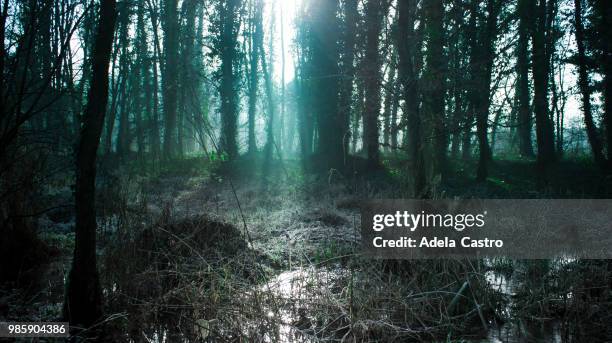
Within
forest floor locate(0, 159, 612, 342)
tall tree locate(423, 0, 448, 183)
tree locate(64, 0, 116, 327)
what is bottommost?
forest floor locate(0, 159, 612, 342)

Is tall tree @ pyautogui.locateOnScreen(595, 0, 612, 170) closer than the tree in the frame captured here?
No

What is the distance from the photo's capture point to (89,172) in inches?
118

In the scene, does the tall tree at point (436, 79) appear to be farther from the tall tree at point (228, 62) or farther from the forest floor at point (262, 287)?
the tall tree at point (228, 62)

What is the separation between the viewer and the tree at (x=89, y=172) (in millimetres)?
2967

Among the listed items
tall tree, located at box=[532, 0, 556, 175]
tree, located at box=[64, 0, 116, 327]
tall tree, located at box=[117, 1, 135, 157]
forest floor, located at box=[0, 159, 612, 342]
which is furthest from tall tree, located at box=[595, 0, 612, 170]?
tall tree, located at box=[117, 1, 135, 157]

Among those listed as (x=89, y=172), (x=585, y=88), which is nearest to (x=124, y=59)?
(x=89, y=172)

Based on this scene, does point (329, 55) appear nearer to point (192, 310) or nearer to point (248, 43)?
point (248, 43)

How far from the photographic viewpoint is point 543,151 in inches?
575

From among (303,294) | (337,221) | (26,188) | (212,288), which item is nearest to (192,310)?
(212,288)

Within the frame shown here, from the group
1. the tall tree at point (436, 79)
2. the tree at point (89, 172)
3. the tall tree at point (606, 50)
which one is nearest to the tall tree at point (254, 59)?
the tall tree at point (436, 79)

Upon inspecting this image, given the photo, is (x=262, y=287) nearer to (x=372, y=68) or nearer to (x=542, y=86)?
(x=372, y=68)

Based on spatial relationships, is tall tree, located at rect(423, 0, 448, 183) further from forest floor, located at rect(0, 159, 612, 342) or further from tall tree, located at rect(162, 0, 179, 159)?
tall tree, located at rect(162, 0, 179, 159)

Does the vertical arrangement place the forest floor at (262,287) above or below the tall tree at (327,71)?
below

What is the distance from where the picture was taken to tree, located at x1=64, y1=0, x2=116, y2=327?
2.97 meters
